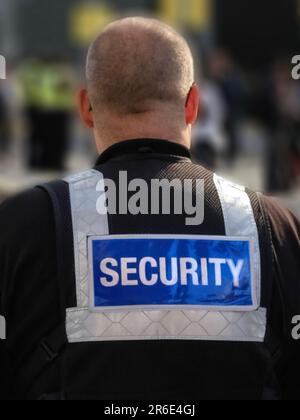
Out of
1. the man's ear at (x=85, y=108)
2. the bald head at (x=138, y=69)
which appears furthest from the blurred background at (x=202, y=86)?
the bald head at (x=138, y=69)

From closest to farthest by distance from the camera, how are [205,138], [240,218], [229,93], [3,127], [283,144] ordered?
[240,218] → [205,138] → [283,144] → [229,93] → [3,127]

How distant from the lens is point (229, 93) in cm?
2086

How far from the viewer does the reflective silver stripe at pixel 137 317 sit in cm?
265

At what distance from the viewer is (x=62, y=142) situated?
1769 centimetres

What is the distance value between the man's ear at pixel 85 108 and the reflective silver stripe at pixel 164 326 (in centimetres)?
51

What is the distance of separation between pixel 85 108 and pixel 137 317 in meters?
0.56

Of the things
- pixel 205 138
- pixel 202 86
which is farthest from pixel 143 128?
pixel 202 86

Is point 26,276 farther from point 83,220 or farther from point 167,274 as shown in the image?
point 167,274

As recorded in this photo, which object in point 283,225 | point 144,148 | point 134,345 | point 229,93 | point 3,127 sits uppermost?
point 229,93

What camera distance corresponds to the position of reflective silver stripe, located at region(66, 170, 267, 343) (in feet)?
8.71
